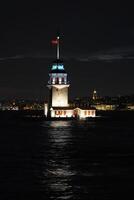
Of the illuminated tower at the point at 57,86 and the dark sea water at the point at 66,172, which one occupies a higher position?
the illuminated tower at the point at 57,86

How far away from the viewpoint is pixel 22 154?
4131 cm

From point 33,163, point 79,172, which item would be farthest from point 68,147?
point 79,172

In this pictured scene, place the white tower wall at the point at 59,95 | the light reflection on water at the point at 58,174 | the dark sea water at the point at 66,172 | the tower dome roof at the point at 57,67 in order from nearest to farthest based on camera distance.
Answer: the dark sea water at the point at 66,172 < the light reflection on water at the point at 58,174 < the white tower wall at the point at 59,95 < the tower dome roof at the point at 57,67

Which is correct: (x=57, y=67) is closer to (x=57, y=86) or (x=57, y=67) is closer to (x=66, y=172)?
(x=57, y=86)

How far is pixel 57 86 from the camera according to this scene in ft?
A: 407

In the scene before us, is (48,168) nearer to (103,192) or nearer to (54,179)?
(54,179)

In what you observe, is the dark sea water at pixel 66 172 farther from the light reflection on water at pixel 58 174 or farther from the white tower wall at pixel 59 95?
the white tower wall at pixel 59 95

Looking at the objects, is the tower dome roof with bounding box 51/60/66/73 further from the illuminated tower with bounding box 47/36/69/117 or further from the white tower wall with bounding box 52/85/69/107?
the white tower wall with bounding box 52/85/69/107

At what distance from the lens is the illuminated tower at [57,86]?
12250cm

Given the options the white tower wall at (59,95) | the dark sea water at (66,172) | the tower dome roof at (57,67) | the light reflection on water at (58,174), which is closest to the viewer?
the dark sea water at (66,172)

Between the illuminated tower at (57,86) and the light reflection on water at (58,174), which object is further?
the illuminated tower at (57,86)

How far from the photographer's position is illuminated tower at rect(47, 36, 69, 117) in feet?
402

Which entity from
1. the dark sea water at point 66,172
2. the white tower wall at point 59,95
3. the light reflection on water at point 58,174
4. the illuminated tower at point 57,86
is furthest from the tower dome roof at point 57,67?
the light reflection on water at point 58,174

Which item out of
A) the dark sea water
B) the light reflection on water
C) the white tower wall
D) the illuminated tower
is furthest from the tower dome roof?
the light reflection on water
